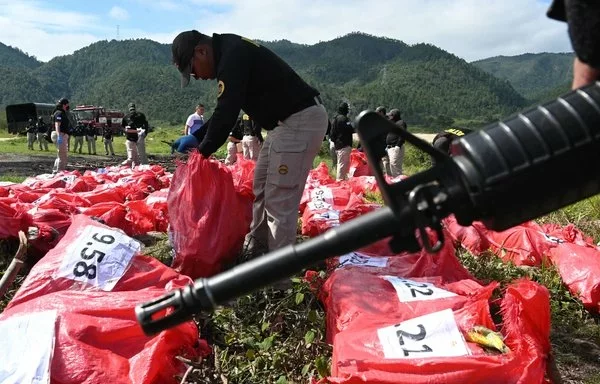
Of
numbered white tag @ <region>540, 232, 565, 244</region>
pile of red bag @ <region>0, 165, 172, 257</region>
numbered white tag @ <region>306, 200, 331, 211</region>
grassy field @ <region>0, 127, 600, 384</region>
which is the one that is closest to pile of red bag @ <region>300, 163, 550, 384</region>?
grassy field @ <region>0, 127, 600, 384</region>

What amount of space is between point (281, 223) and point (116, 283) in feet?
2.80

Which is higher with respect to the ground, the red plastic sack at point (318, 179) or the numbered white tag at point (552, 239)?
the red plastic sack at point (318, 179)

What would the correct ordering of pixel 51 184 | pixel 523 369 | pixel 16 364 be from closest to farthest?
1. pixel 523 369
2. pixel 16 364
3. pixel 51 184

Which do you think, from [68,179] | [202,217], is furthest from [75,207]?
[68,179]

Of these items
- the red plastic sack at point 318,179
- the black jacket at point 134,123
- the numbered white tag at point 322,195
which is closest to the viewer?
the numbered white tag at point 322,195

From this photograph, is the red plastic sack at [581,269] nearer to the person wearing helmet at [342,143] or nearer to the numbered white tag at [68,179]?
the numbered white tag at [68,179]

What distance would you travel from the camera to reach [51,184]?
5.41 meters

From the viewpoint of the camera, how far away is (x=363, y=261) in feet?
8.75

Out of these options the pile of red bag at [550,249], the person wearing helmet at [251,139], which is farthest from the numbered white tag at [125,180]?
the pile of red bag at [550,249]

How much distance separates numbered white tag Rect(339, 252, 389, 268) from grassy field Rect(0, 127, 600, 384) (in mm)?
274

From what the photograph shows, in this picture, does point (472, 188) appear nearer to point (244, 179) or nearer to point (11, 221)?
point (244, 179)

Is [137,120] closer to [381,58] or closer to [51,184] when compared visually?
[51,184]

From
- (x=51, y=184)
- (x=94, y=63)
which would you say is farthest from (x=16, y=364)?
(x=94, y=63)

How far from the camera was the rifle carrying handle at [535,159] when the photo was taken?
3.08 ft
